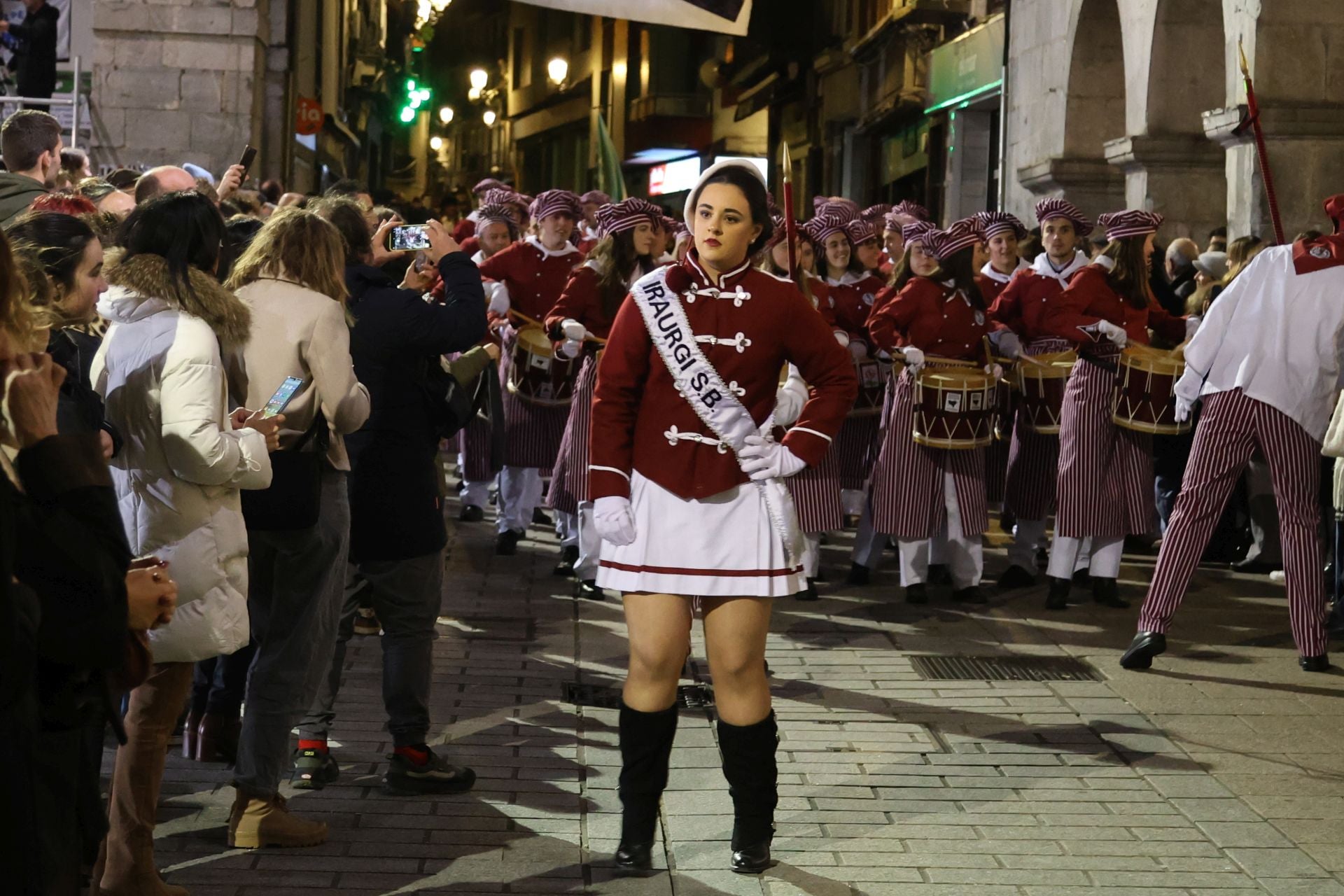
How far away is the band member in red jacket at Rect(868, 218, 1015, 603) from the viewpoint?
10203 millimetres

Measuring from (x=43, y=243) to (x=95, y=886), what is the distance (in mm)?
1575

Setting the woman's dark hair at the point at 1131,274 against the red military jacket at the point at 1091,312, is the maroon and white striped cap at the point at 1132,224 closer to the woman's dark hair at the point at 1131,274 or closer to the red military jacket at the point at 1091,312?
the woman's dark hair at the point at 1131,274

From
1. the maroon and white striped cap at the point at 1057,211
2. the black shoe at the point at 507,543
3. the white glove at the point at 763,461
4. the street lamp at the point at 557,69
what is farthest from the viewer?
the street lamp at the point at 557,69

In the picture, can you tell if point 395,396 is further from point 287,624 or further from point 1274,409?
point 1274,409

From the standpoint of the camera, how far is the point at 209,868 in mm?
5227

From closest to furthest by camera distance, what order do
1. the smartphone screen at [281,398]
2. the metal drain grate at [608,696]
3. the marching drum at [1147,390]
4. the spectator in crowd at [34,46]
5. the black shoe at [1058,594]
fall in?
the smartphone screen at [281,398], the metal drain grate at [608,696], the marching drum at [1147,390], the black shoe at [1058,594], the spectator in crowd at [34,46]

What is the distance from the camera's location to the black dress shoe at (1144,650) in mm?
8344

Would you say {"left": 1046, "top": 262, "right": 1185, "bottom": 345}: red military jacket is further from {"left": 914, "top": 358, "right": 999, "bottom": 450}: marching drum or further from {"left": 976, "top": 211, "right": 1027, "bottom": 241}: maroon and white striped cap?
{"left": 976, "top": 211, "right": 1027, "bottom": 241}: maroon and white striped cap

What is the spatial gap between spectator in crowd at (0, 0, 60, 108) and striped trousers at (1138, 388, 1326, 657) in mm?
12399

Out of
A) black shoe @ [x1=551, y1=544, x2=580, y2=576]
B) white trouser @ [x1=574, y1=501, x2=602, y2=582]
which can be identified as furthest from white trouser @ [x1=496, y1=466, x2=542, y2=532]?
white trouser @ [x1=574, y1=501, x2=602, y2=582]

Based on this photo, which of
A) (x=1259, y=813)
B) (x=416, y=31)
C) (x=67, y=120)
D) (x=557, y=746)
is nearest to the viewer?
(x=1259, y=813)

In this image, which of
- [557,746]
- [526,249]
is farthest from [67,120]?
[557,746]

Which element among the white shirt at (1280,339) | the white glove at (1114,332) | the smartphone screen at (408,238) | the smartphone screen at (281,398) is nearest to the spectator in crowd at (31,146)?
the smartphone screen at (408,238)

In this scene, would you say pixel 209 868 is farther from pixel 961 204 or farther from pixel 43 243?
pixel 961 204
